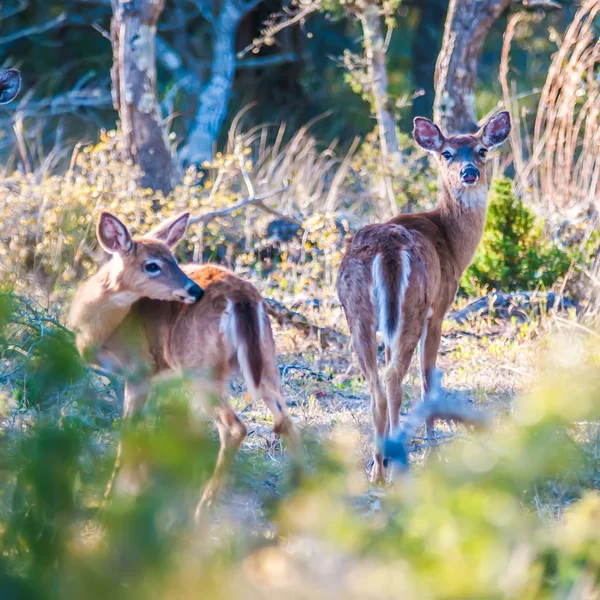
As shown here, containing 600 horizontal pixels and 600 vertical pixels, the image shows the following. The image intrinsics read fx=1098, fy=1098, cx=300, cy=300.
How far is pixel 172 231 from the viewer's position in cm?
605

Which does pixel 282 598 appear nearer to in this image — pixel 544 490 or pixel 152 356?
pixel 544 490

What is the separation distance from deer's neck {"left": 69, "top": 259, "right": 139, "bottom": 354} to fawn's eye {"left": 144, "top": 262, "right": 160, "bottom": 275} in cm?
14

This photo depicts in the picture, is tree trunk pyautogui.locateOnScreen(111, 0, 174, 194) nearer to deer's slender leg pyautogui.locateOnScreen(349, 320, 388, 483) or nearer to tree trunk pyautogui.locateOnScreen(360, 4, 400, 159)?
tree trunk pyautogui.locateOnScreen(360, 4, 400, 159)

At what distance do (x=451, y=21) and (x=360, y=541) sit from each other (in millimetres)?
7976

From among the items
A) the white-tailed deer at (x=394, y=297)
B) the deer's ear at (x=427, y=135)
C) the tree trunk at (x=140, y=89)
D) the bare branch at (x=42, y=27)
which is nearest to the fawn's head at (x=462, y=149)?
the deer's ear at (x=427, y=135)

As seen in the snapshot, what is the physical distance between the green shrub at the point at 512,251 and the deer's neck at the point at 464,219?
193 centimetres

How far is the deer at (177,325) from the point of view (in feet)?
15.8

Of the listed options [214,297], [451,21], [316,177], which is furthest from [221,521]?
[316,177]

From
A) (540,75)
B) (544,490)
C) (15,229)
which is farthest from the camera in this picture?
(540,75)

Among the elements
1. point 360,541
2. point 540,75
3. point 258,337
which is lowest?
point 540,75

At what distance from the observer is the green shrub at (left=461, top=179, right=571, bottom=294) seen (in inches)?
350

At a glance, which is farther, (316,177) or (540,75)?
(540,75)

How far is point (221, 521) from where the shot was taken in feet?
13.8

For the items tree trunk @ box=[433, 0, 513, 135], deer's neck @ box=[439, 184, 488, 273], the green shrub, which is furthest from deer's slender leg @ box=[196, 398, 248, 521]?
tree trunk @ box=[433, 0, 513, 135]
